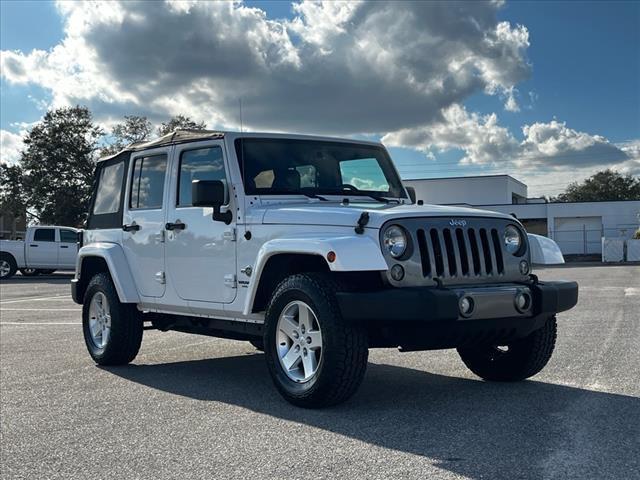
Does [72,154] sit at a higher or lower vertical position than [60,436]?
higher

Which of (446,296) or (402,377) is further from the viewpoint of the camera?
A: (402,377)

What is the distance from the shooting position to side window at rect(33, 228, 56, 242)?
26.0 metres

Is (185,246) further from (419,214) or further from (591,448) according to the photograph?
(591,448)

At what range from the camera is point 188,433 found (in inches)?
182

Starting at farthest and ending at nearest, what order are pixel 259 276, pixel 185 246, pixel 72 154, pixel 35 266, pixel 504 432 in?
pixel 72 154, pixel 35 266, pixel 185 246, pixel 259 276, pixel 504 432

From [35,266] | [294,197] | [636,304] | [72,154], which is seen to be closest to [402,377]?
[294,197]

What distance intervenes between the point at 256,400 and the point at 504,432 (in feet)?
6.49

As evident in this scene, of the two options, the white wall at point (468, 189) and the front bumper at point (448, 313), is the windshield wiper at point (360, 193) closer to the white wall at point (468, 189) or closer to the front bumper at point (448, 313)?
the front bumper at point (448, 313)

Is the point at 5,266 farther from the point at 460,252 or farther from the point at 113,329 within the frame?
the point at 460,252

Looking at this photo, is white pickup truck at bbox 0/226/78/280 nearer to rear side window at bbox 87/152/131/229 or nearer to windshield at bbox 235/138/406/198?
rear side window at bbox 87/152/131/229

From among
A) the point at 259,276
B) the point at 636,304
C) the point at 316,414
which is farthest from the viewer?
the point at 636,304

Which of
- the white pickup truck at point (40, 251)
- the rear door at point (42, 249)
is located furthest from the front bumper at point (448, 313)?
the rear door at point (42, 249)

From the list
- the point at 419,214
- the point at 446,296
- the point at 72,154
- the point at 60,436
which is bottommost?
the point at 60,436

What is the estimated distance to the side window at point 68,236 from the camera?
86.1ft
